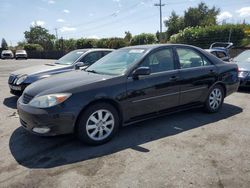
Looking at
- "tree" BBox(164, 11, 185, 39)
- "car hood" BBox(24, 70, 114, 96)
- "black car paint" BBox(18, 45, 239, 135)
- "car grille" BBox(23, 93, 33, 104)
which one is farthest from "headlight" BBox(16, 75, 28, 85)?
"tree" BBox(164, 11, 185, 39)

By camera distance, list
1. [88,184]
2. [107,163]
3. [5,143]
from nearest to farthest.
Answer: [88,184] < [107,163] < [5,143]

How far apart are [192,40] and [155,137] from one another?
1814 centimetres

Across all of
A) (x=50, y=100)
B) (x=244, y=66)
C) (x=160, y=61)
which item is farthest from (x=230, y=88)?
(x=50, y=100)

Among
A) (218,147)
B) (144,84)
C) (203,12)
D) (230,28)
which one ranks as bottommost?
(218,147)

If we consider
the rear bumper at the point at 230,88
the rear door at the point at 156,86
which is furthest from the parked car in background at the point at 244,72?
the rear door at the point at 156,86

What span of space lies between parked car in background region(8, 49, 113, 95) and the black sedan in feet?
7.85

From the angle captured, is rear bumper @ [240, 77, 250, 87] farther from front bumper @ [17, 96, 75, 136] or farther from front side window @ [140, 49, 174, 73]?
front bumper @ [17, 96, 75, 136]

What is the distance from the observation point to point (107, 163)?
11.7 ft

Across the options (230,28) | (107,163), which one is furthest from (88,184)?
(230,28)

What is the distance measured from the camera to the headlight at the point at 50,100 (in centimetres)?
383

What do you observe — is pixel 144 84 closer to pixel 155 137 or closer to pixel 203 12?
pixel 155 137

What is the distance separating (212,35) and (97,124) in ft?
60.6

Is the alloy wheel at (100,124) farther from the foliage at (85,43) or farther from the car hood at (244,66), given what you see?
the foliage at (85,43)

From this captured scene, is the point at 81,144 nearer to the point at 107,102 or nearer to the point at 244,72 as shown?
the point at 107,102
